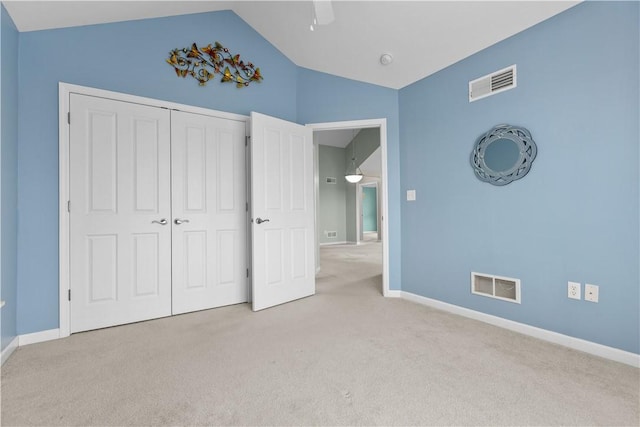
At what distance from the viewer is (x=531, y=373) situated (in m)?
1.75

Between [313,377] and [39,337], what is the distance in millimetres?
2124

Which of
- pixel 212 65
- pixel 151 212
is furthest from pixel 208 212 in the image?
pixel 212 65

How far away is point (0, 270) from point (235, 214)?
1733 mm

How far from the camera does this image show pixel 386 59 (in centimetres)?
305

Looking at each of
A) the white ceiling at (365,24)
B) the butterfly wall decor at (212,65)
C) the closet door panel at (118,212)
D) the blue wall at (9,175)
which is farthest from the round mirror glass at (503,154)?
the blue wall at (9,175)

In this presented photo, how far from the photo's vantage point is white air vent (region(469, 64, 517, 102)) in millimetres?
2447

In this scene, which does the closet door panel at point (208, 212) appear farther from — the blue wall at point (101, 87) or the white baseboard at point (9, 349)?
the white baseboard at point (9, 349)

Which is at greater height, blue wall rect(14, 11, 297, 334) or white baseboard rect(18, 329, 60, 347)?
blue wall rect(14, 11, 297, 334)

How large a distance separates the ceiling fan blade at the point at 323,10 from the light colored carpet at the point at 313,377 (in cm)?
220

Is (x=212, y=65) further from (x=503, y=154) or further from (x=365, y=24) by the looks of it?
(x=503, y=154)

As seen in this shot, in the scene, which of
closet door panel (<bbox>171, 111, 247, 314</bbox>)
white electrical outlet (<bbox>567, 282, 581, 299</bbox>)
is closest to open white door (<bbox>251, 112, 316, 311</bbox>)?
closet door panel (<bbox>171, 111, 247, 314</bbox>)

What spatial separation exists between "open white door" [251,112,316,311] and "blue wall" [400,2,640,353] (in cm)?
138

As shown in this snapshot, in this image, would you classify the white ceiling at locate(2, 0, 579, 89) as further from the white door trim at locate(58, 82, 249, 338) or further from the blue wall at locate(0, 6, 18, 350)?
the white door trim at locate(58, 82, 249, 338)

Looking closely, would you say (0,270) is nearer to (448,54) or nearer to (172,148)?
(172,148)
